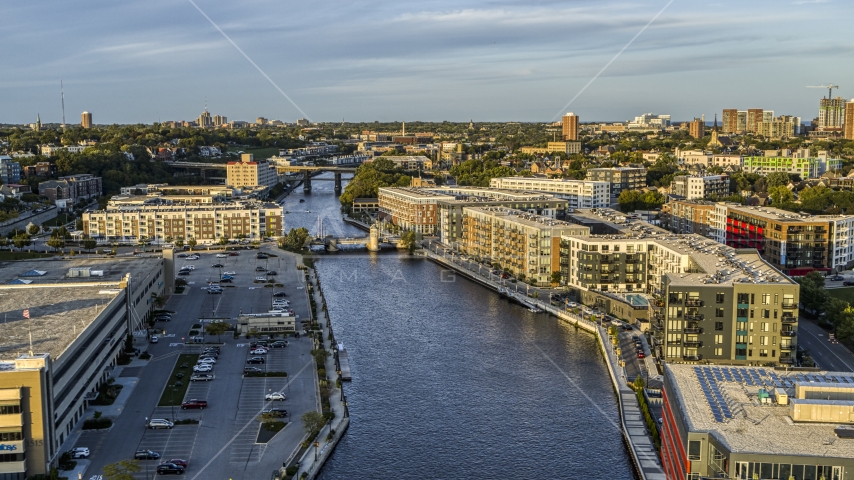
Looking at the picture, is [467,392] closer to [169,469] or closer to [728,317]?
[728,317]

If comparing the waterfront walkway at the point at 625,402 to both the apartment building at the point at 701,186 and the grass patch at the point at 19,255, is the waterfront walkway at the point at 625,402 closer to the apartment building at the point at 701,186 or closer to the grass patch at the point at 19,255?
the grass patch at the point at 19,255

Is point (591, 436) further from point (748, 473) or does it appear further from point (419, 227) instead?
point (419, 227)

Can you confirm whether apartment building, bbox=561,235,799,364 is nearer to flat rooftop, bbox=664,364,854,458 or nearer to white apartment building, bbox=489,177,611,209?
flat rooftop, bbox=664,364,854,458

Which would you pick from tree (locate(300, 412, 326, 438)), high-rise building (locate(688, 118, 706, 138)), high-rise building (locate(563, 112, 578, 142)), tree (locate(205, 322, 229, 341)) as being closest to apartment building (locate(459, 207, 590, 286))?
tree (locate(205, 322, 229, 341))

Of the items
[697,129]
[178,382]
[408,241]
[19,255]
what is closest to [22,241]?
[19,255]

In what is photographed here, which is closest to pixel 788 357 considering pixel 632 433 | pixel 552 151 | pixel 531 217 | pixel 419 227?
pixel 632 433

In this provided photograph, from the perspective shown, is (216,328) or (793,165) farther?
(793,165)
